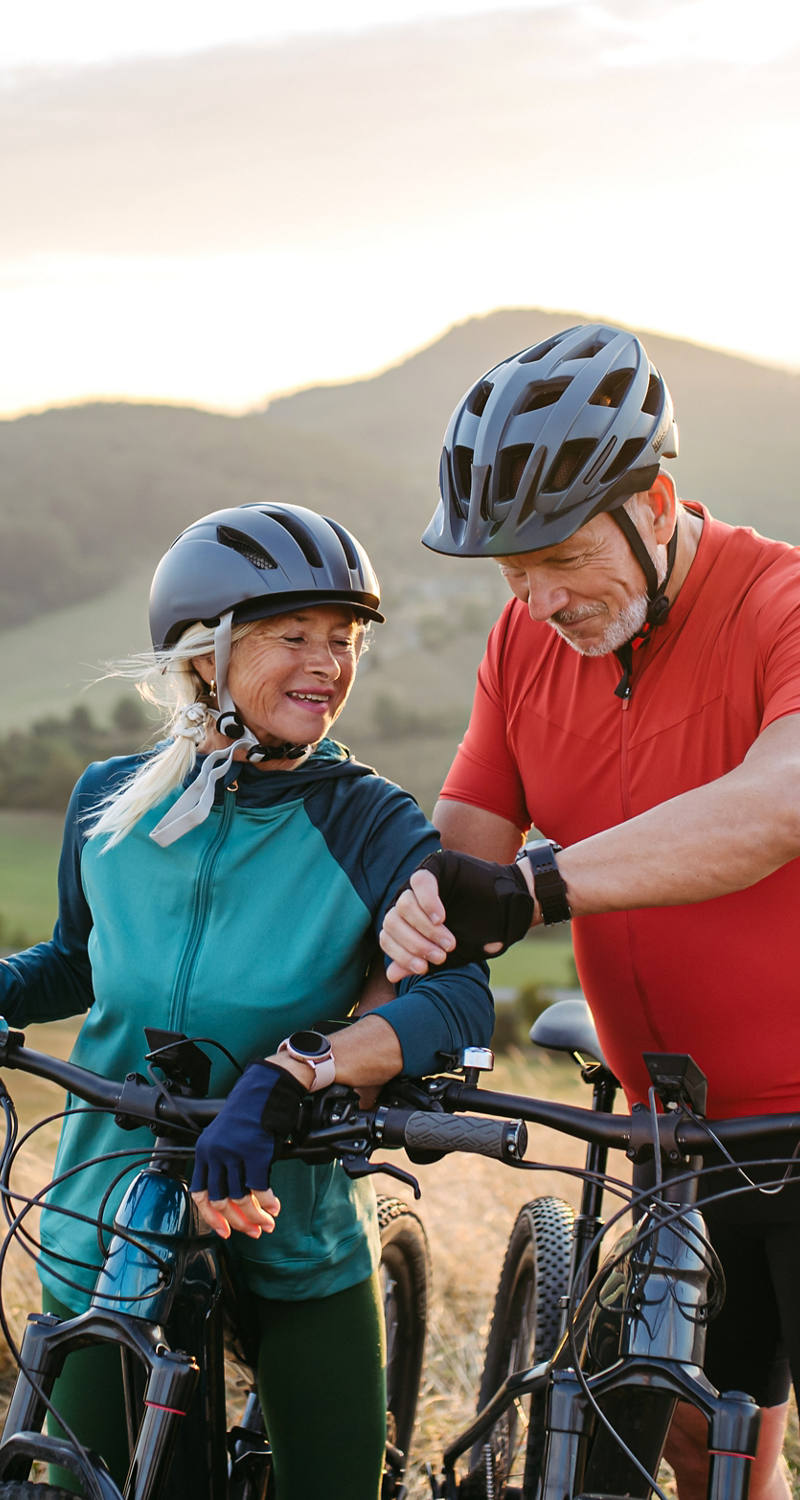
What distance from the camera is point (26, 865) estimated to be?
29.6m

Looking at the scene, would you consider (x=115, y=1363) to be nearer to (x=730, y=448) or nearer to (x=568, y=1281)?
(x=568, y=1281)

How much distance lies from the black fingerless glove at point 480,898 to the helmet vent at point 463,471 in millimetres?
857

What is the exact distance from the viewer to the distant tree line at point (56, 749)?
30328mm

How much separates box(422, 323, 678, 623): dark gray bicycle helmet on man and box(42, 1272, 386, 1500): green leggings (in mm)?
1601

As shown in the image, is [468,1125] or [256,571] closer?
[468,1125]

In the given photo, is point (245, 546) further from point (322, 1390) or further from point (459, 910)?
point (322, 1390)

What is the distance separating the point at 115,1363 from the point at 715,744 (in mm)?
1709

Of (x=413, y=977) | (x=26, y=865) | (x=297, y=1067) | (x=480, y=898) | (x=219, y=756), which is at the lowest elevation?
(x=297, y=1067)

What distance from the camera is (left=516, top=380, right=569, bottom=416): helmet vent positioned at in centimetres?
262

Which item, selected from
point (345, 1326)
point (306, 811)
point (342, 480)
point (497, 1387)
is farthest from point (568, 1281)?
point (342, 480)

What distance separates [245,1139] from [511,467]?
1394 millimetres

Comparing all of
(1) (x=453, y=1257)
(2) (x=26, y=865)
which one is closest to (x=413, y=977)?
(1) (x=453, y=1257)

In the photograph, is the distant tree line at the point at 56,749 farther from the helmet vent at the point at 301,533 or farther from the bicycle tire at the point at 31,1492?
the bicycle tire at the point at 31,1492

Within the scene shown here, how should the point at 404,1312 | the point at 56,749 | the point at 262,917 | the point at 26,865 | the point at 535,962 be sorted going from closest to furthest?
the point at 262,917, the point at 404,1312, the point at 26,865, the point at 535,962, the point at 56,749
